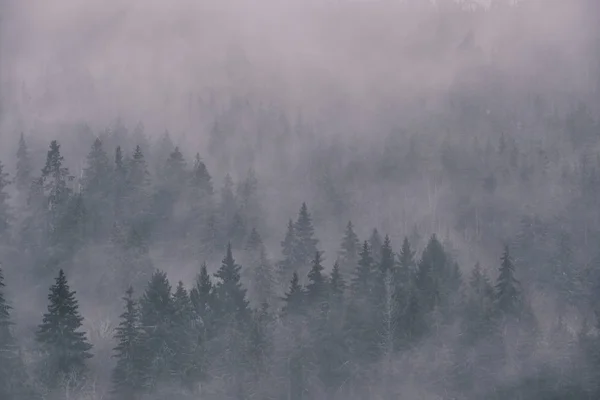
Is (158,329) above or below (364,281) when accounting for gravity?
below

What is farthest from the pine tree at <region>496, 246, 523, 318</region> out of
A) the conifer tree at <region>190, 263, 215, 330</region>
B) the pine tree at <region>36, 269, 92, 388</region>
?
the pine tree at <region>36, 269, 92, 388</region>

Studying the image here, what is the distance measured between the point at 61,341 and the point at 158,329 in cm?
866

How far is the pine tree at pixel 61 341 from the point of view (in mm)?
63031

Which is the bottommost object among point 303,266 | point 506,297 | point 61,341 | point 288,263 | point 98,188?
point 61,341

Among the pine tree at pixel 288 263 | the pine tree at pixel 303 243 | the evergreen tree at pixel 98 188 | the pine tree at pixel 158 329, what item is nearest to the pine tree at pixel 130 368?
the pine tree at pixel 158 329

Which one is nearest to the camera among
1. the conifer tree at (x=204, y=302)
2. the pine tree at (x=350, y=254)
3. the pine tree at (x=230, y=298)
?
the conifer tree at (x=204, y=302)

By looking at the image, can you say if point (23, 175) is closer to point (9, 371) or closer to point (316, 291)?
point (9, 371)

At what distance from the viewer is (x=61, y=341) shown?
208ft

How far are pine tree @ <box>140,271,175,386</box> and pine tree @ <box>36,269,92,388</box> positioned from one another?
587cm

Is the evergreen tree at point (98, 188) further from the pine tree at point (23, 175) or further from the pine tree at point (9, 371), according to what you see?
the pine tree at point (9, 371)

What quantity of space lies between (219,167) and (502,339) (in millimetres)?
74396

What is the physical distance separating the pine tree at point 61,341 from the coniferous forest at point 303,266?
0.17 m

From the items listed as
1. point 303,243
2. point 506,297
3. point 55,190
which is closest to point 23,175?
point 55,190

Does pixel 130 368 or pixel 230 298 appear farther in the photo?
pixel 230 298
